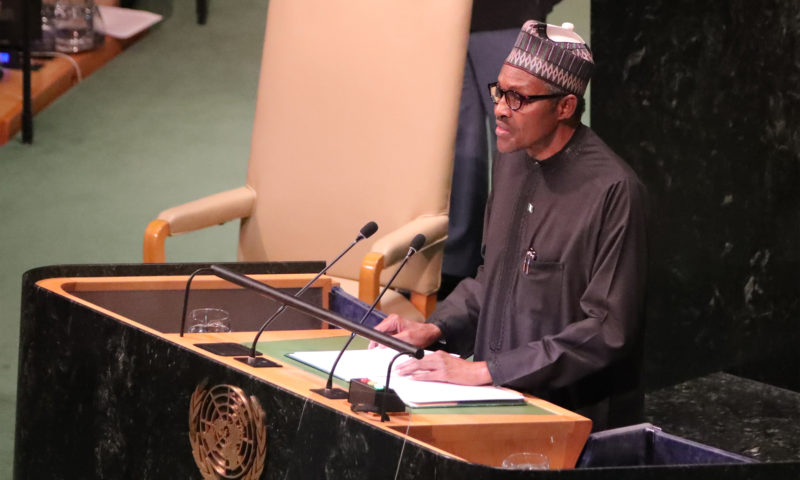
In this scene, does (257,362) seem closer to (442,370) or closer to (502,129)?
(442,370)

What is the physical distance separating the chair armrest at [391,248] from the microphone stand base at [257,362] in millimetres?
894

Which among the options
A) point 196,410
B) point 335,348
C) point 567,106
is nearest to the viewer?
point 196,410

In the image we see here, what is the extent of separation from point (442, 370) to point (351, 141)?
1428 millimetres

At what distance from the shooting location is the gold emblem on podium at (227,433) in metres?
1.96

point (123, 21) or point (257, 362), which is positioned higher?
point (123, 21)

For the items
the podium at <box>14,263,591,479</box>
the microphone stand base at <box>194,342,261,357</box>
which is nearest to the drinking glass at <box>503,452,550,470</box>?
the podium at <box>14,263,591,479</box>

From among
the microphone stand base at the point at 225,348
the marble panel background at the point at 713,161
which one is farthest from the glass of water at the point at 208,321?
the marble panel background at the point at 713,161

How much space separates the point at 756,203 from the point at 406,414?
203cm

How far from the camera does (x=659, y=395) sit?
392cm

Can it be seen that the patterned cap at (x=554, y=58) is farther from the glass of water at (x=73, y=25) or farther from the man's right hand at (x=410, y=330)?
the glass of water at (x=73, y=25)

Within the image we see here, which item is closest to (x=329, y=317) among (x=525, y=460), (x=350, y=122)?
(x=525, y=460)

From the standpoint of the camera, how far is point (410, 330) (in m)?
2.45

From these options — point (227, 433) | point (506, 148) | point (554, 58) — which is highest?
point (554, 58)

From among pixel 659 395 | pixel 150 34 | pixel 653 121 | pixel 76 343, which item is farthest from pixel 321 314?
pixel 150 34
